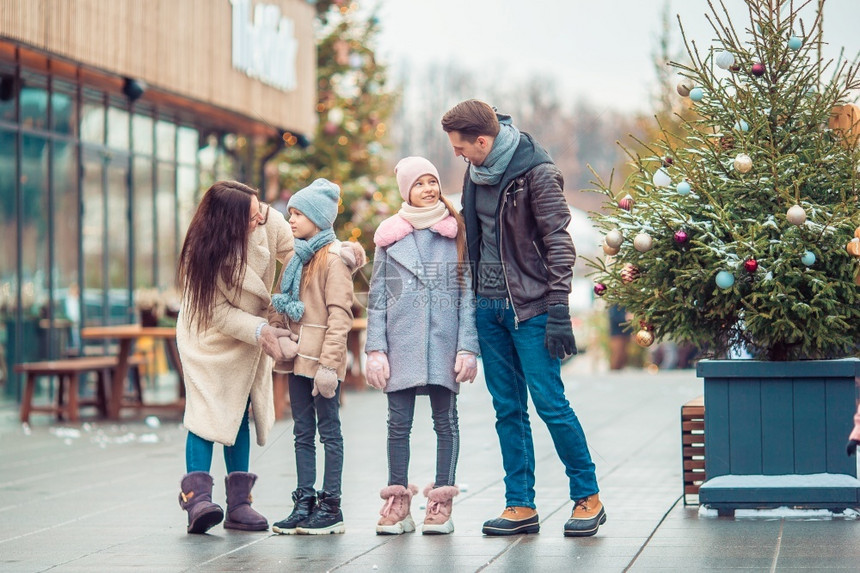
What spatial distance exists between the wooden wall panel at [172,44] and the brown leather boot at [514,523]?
304 inches

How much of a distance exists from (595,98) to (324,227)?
42612 millimetres

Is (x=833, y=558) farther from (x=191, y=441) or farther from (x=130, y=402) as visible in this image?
(x=130, y=402)

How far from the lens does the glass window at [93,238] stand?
15.9 m

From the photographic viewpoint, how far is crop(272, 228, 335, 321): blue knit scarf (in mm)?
6336

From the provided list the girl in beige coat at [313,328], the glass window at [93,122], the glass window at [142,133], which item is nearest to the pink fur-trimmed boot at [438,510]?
the girl in beige coat at [313,328]

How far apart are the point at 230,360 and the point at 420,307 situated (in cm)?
101

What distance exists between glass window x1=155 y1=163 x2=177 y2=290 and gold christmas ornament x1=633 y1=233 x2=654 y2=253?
12.4 metres

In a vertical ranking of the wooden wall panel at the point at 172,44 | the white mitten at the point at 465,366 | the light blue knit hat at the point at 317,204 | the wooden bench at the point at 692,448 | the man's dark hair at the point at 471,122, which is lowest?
the wooden bench at the point at 692,448

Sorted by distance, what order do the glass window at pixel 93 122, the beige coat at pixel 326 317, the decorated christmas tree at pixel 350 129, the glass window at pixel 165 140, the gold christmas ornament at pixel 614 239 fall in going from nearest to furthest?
the beige coat at pixel 326 317, the gold christmas ornament at pixel 614 239, the glass window at pixel 93 122, the glass window at pixel 165 140, the decorated christmas tree at pixel 350 129

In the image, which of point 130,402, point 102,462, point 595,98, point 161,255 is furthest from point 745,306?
point 595,98

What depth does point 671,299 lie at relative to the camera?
6566 millimetres

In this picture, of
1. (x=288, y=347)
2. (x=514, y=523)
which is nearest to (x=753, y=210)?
(x=514, y=523)

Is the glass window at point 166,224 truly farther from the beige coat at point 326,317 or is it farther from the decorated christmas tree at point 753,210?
the decorated christmas tree at point 753,210

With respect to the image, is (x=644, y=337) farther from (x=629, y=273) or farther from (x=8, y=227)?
(x=8, y=227)
